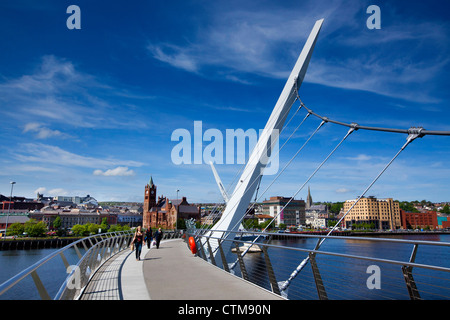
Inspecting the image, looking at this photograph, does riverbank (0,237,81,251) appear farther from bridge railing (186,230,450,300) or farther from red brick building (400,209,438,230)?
red brick building (400,209,438,230)

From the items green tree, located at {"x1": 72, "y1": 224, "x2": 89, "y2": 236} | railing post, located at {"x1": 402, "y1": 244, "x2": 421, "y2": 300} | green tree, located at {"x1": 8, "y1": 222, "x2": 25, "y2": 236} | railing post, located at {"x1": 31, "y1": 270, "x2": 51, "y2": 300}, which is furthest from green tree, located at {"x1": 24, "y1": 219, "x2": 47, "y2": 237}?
railing post, located at {"x1": 402, "y1": 244, "x2": 421, "y2": 300}

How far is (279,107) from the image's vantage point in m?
14.5

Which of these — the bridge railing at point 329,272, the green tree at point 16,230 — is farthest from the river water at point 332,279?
the green tree at point 16,230

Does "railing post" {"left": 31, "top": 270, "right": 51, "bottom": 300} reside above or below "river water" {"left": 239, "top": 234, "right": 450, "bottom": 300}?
above

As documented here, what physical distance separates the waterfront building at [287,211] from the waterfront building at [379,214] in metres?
18.6

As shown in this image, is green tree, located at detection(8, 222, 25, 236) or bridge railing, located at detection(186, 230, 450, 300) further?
green tree, located at detection(8, 222, 25, 236)

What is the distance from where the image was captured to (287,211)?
4892 inches

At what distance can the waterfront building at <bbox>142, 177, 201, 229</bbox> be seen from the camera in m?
104

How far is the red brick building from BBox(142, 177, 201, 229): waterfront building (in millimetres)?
76861

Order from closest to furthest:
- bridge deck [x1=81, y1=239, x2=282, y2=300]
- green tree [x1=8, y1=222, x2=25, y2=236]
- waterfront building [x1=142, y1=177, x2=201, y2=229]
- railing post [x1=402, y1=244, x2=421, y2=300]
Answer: railing post [x1=402, y1=244, x2=421, y2=300]
bridge deck [x1=81, y1=239, x2=282, y2=300]
green tree [x1=8, y1=222, x2=25, y2=236]
waterfront building [x1=142, y1=177, x2=201, y2=229]

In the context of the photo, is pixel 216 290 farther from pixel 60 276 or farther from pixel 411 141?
pixel 60 276

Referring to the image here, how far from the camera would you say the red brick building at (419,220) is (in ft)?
384

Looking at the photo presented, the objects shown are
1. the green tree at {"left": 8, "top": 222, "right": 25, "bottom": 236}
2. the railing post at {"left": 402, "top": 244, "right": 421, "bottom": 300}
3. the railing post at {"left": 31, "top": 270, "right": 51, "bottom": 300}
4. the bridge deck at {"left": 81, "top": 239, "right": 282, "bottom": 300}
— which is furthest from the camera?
the green tree at {"left": 8, "top": 222, "right": 25, "bottom": 236}

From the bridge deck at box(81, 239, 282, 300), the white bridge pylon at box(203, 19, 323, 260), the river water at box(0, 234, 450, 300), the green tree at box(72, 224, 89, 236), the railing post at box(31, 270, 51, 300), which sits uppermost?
the white bridge pylon at box(203, 19, 323, 260)
